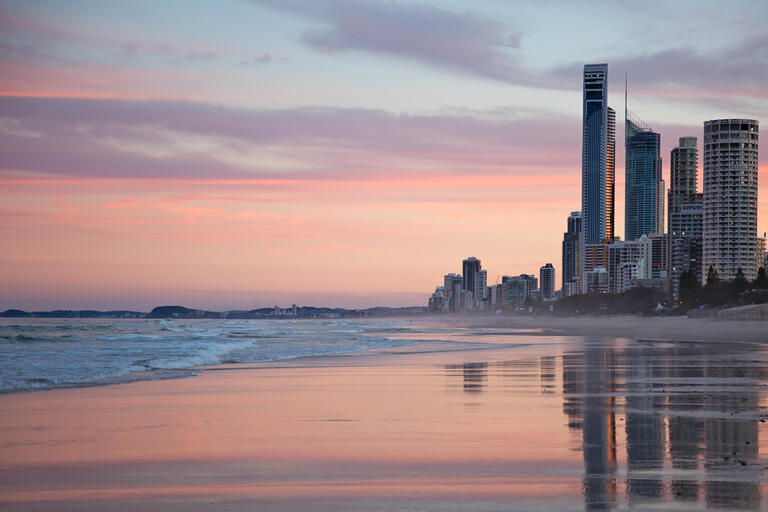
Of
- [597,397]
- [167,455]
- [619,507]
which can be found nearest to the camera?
[619,507]

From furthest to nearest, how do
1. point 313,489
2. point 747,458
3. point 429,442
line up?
point 429,442 → point 747,458 → point 313,489

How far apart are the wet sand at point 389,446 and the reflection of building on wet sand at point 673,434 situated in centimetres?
4

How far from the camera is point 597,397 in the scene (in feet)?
58.1

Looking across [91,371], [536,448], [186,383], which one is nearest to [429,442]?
[536,448]

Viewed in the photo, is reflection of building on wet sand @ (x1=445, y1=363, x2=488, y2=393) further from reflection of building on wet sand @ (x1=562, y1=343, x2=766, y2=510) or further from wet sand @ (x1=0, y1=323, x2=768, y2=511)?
reflection of building on wet sand @ (x1=562, y1=343, x2=766, y2=510)

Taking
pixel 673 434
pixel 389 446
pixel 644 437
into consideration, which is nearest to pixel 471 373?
pixel 673 434

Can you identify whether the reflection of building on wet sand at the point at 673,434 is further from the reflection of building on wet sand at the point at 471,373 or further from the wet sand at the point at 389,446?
the reflection of building on wet sand at the point at 471,373

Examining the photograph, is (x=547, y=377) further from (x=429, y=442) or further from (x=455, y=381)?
(x=429, y=442)

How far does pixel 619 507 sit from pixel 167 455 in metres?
6.20

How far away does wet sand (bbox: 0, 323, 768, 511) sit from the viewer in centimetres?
839

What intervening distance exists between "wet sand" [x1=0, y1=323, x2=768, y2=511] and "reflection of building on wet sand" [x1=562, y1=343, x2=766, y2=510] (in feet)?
0.12

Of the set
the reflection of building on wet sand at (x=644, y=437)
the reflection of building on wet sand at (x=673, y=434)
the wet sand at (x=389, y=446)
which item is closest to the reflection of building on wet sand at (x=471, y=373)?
the wet sand at (x=389, y=446)

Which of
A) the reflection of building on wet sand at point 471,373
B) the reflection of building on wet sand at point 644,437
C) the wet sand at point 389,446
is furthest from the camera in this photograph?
the reflection of building on wet sand at point 471,373

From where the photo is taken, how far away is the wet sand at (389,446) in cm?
839
